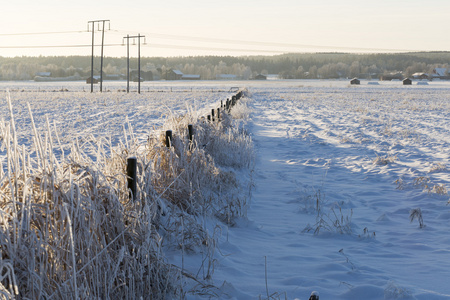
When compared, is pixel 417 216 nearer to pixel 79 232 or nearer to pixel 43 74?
pixel 79 232

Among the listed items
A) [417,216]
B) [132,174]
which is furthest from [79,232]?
[417,216]

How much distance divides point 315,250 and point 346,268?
1.98 feet

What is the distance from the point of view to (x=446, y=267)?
4582 mm

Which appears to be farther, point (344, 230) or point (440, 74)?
point (440, 74)

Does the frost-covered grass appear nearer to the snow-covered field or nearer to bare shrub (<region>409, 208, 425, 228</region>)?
the snow-covered field

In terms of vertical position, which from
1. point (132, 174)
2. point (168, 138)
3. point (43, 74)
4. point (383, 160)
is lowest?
point (383, 160)

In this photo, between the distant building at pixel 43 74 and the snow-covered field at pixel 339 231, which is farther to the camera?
the distant building at pixel 43 74

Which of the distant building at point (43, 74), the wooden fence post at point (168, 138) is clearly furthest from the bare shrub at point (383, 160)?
the distant building at point (43, 74)

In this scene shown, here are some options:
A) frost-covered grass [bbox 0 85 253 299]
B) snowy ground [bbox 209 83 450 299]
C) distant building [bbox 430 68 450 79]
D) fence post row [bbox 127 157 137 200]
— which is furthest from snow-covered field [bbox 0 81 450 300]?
distant building [bbox 430 68 450 79]

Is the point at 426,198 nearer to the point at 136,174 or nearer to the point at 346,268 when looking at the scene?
the point at 346,268

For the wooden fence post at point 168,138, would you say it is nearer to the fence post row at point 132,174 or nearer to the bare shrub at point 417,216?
the fence post row at point 132,174

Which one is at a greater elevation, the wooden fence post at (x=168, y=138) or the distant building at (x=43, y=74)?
the distant building at (x=43, y=74)

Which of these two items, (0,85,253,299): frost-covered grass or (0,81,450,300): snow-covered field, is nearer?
(0,85,253,299): frost-covered grass

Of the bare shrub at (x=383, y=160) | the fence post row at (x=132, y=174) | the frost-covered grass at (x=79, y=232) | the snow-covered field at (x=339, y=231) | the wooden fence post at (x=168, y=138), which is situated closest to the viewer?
the frost-covered grass at (x=79, y=232)
